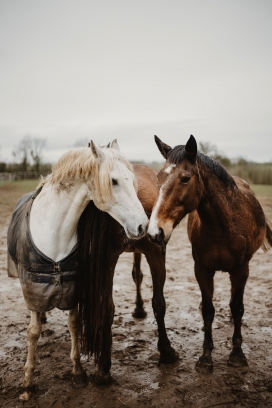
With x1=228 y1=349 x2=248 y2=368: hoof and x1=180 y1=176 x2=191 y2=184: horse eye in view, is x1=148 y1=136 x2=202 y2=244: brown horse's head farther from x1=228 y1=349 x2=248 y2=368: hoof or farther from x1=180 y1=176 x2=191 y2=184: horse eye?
x1=228 y1=349 x2=248 y2=368: hoof

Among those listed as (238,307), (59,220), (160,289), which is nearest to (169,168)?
(59,220)

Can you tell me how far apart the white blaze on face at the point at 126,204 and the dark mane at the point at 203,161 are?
488mm

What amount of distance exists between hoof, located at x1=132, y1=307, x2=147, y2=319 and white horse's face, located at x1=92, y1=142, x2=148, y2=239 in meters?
2.26

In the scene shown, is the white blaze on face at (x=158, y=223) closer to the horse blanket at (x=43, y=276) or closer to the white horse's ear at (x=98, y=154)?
the white horse's ear at (x=98, y=154)

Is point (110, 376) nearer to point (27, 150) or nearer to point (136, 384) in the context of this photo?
point (136, 384)

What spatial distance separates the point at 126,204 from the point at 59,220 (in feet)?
1.97

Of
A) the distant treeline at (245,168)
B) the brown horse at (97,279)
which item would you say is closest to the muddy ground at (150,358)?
the brown horse at (97,279)

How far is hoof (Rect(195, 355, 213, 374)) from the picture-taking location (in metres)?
2.84

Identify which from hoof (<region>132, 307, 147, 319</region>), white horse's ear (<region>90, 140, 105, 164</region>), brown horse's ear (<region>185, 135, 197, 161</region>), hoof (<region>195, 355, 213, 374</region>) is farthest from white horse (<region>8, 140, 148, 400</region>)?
hoof (<region>132, 307, 147, 319</region>)

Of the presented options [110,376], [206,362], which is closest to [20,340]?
[110,376]

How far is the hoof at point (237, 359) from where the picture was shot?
2.93 meters

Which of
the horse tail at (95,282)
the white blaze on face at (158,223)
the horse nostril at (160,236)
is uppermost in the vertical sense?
the white blaze on face at (158,223)

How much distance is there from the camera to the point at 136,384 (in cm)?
267

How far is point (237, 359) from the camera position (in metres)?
2.98
